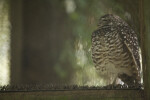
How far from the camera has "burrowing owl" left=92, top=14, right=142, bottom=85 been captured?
2.96 metres

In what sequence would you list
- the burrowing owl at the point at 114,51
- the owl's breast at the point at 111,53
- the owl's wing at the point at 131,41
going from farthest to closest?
the owl's breast at the point at 111,53 < the burrowing owl at the point at 114,51 < the owl's wing at the point at 131,41

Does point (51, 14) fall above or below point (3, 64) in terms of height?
above

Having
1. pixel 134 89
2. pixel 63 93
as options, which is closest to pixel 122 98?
pixel 134 89

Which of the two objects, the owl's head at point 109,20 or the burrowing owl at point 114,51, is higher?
the owl's head at point 109,20

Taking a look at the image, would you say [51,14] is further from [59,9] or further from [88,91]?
[88,91]

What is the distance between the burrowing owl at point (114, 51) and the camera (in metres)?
2.96

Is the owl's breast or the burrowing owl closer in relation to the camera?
the burrowing owl

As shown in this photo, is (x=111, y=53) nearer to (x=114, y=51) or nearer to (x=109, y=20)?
(x=114, y=51)

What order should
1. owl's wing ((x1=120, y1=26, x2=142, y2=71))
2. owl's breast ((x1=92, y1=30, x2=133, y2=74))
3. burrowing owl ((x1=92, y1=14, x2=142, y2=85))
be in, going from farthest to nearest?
owl's breast ((x1=92, y1=30, x2=133, y2=74)) < burrowing owl ((x1=92, y1=14, x2=142, y2=85)) < owl's wing ((x1=120, y1=26, x2=142, y2=71))

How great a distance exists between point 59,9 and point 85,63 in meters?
3.71

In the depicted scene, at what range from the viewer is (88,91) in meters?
2.19

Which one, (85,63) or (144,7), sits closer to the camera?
(144,7)

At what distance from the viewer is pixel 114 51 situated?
3176mm

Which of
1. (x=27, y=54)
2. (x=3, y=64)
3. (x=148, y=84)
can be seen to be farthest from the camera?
(x=27, y=54)
